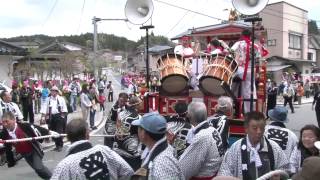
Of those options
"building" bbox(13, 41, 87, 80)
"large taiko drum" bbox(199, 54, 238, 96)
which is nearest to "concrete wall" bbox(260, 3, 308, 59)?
"building" bbox(13, 41, 87, 80)

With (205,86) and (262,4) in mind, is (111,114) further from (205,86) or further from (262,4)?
(262,4)

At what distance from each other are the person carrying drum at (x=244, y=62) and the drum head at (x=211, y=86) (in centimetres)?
52

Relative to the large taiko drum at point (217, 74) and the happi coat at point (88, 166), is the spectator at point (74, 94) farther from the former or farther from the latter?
the happi coat at point (88, 166)

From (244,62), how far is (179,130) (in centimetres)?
390

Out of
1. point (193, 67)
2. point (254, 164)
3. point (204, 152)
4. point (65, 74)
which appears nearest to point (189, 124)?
point (204, 152)

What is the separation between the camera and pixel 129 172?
4266 millimetres

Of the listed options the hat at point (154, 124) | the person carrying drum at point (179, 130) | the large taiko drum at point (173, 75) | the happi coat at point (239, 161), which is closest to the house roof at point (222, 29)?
the large taiko drum at point (173, 75)

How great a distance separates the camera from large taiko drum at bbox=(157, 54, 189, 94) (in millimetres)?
9180

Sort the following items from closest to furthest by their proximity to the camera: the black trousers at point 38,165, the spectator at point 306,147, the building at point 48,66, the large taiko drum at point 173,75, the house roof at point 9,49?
the spectator at point 306,147 < the black trousers at point 38,165 < the large taiko drum at point 173,75 < the house roof at point 9,49 < the building at point 48,66

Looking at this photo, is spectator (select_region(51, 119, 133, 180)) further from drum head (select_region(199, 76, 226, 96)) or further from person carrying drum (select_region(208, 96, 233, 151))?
drum head (select_region(199, 76, 226, 96))

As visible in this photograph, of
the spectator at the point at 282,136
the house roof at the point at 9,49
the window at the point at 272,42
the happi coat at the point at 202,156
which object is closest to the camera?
the happi coat at the point at 202,156

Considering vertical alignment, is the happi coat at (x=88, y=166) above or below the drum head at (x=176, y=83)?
below

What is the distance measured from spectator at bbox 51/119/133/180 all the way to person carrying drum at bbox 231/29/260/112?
4933mm

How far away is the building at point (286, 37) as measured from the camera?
1929 inches
